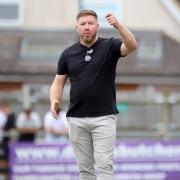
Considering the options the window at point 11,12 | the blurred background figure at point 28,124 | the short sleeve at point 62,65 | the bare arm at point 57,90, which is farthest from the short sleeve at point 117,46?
the window at point 11,12

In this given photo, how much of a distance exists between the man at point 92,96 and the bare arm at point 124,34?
0.22 feet

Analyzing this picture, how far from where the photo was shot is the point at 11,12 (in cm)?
2366

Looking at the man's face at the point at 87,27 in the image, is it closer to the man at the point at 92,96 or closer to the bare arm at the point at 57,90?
the man at the point at 92,96

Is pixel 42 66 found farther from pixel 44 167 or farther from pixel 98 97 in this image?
pixel 98 97

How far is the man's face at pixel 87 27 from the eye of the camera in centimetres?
767

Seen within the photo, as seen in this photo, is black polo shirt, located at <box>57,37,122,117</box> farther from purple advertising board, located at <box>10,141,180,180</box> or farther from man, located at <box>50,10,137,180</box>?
purple advertising board, located at <box>10,141,180,180</box>

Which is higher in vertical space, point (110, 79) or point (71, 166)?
point (110, 79)

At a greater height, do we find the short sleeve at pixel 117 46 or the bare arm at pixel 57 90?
the short sleeve at pixel 117 46

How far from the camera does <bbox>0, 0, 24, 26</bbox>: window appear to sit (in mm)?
23562

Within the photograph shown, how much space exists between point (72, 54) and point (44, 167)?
23.4 ft

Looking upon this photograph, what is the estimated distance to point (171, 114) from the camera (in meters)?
18.0

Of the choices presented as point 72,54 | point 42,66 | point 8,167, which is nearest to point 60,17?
point 42,66

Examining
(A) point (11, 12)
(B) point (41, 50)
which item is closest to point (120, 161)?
(B) point (41, 50)

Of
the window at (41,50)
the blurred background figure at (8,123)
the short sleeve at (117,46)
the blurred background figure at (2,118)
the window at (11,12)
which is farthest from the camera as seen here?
the window at (11,12)
